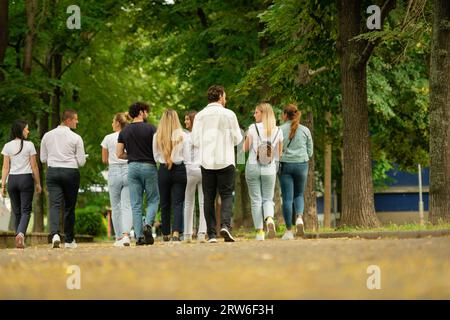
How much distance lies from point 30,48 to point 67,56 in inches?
191

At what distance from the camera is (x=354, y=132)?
730 inches

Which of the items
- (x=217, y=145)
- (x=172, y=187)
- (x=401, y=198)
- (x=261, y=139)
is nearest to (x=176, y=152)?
(x=172, y=187)

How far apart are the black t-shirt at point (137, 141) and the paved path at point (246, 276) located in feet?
17.4

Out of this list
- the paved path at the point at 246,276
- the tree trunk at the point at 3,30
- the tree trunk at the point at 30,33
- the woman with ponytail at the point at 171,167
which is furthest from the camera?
the tree trunk at the point at 30,33

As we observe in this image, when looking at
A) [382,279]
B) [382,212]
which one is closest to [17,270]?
[382,279]

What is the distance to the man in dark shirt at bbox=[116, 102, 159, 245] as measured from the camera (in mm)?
15516

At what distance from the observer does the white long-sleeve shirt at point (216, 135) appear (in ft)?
48.2

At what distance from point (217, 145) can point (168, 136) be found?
4.43 ft

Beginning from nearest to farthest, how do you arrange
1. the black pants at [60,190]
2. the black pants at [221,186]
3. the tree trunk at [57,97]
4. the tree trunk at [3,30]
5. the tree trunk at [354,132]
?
the black pants at [221,186] < the black pants at [60,190] < the tree trunk at [354,132] < the tree trunk at [3,30] < the tree trunk at [57,97]

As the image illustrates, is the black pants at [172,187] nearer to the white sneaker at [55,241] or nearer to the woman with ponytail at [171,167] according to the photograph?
the woman with ponytail at [171,167]

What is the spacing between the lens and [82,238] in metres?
29.4

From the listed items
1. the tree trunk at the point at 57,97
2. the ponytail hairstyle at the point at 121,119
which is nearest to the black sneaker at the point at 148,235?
the ponytail hairstyle at the point at 121,119

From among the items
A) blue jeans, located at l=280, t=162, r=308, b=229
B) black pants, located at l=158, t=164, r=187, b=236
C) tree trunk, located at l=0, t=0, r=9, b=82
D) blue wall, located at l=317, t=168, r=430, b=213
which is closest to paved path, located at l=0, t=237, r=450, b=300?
blue jeans, located at l=280, t=162, r=308, b=229
